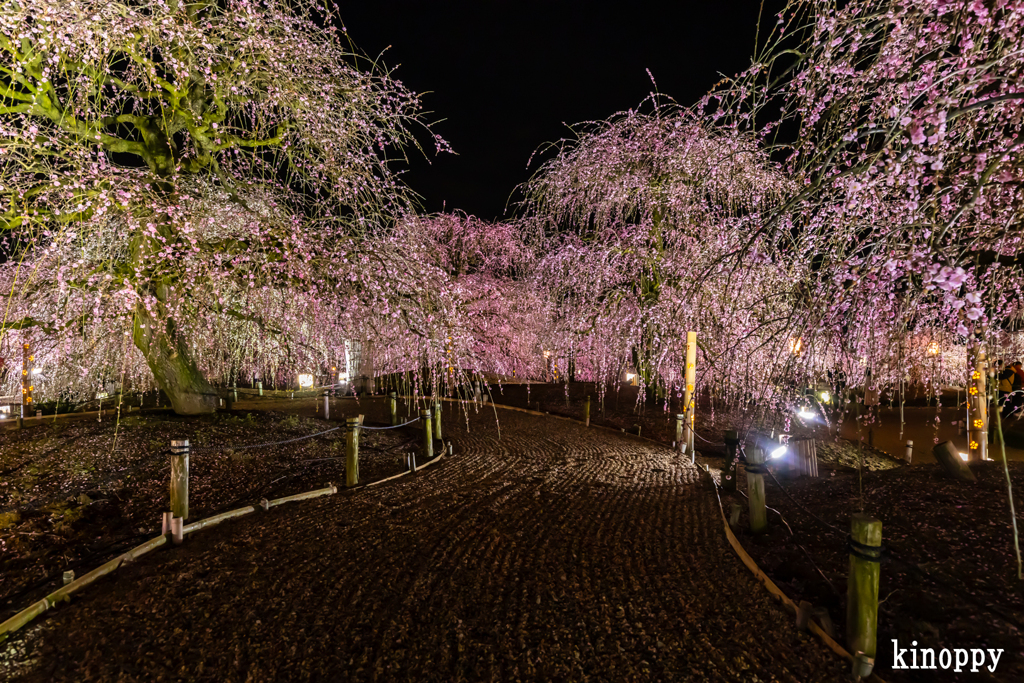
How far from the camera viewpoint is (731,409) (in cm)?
1570

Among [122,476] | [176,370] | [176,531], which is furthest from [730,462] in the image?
[176,370]

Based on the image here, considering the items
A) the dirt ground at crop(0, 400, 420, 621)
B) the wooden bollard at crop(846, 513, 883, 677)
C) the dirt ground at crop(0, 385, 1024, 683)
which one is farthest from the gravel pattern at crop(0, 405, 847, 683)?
the dirt ground at crop(0, 400, 420, 621)

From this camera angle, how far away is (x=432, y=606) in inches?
145

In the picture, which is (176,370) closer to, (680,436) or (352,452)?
(352,452)

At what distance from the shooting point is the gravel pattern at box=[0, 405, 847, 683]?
300cm

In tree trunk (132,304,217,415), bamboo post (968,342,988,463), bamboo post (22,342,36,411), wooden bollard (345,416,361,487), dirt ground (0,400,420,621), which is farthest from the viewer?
bamboo post (22,342,36,411)

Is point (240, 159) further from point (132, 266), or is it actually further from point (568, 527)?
point (568, 527)

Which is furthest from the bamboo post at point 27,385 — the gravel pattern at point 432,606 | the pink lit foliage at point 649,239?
the pink lit foliage at point 649,239

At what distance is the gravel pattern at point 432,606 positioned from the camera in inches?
118

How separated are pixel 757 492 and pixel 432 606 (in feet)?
11.2

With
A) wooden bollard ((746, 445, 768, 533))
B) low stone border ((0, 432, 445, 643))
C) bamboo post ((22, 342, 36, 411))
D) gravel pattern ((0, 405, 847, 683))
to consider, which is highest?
bamboo post ((22, 342, 36, 411))

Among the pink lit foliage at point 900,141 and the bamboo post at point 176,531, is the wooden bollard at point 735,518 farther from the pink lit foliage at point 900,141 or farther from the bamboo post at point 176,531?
the bamboo post at point 176,531

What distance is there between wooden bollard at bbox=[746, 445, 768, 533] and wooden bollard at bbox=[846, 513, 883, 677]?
7.00ft

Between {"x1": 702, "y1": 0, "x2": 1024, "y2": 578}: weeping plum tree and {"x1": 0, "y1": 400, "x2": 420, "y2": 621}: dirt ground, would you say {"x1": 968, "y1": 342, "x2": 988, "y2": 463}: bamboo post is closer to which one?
{"x1": 702, "y1": 0, "x2": 1024, "y2": 578}: weeping plum tree
